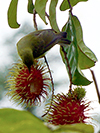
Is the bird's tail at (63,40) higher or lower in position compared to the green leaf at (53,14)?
lower

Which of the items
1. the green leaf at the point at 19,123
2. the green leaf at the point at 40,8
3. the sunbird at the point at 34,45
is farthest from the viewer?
the green leaf at the point at 40,8

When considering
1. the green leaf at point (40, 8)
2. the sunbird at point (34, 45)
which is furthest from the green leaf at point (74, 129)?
the green leaf at point (40, 8)

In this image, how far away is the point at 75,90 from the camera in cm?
72

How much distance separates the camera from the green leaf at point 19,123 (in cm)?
21

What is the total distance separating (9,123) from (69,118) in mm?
447

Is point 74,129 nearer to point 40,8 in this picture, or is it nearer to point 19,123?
point 19,123

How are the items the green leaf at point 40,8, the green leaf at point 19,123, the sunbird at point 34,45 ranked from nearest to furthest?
the green leaf at point 19,123 → the sunbird at point 34,45 → the green leaf at point 40,8

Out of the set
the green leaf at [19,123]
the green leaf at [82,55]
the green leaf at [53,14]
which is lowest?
the green leaf at [19,123]

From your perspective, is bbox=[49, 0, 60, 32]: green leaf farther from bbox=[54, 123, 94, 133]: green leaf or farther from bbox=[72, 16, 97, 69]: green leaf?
bbox=[54, 123, 94, 133]: green leaf

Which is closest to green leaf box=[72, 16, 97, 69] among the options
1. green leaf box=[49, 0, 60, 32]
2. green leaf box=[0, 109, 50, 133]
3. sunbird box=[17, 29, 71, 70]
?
green leaf box=[49, 0, 60, 32]

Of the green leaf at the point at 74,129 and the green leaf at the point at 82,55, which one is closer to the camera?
the green leaf at the point at 74,129

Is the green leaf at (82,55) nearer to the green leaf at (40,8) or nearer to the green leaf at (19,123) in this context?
the green leaf at (40,8)

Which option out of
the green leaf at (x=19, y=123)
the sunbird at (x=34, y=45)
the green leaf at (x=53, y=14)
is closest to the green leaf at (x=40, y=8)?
the green leaf at (x=53, y=14)

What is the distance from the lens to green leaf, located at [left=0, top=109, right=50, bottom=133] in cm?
21
